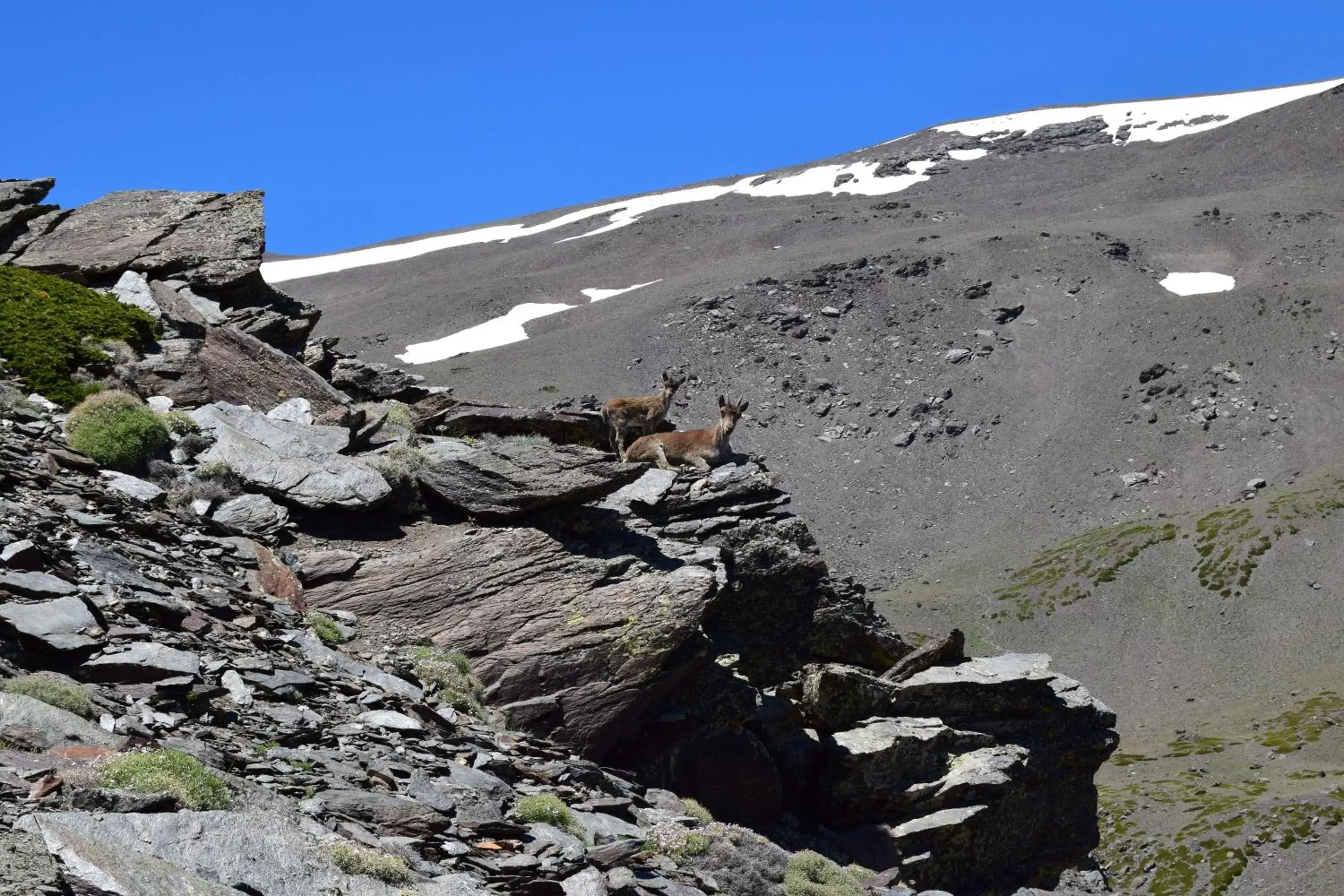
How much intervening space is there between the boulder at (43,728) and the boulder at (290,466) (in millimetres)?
8332

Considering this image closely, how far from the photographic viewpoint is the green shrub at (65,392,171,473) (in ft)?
57.2

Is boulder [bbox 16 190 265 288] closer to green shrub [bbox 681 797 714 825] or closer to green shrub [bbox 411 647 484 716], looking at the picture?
green shrub [bbox 411 647 484 716]

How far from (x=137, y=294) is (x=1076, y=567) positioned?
63183 mm

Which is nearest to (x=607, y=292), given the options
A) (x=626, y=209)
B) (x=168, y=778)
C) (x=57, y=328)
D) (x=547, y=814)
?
(x=626, y=209)

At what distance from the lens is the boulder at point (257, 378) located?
21.4 meters

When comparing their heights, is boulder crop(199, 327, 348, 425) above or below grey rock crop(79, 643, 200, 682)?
above

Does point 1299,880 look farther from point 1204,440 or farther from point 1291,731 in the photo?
point 1204,440

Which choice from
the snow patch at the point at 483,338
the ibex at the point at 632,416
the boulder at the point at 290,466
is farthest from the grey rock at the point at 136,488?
the snow patch at the point at 483,338

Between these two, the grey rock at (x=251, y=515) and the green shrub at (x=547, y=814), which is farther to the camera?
the grey rock at (x=251, y=515)

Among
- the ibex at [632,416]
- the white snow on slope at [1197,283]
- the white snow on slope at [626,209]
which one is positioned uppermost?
the white snow on slope at [626,209]

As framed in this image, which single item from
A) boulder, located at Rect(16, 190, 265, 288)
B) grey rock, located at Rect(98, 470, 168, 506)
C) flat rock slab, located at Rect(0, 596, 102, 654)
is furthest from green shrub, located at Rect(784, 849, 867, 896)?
boulder, located at Rect(16, 190, 265, 288)

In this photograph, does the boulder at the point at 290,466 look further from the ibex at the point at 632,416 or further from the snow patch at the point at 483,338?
the snow patch at the point at 483,338

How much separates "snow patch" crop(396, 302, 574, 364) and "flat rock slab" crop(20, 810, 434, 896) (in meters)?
99.7

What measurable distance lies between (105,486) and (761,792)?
11.8 m
